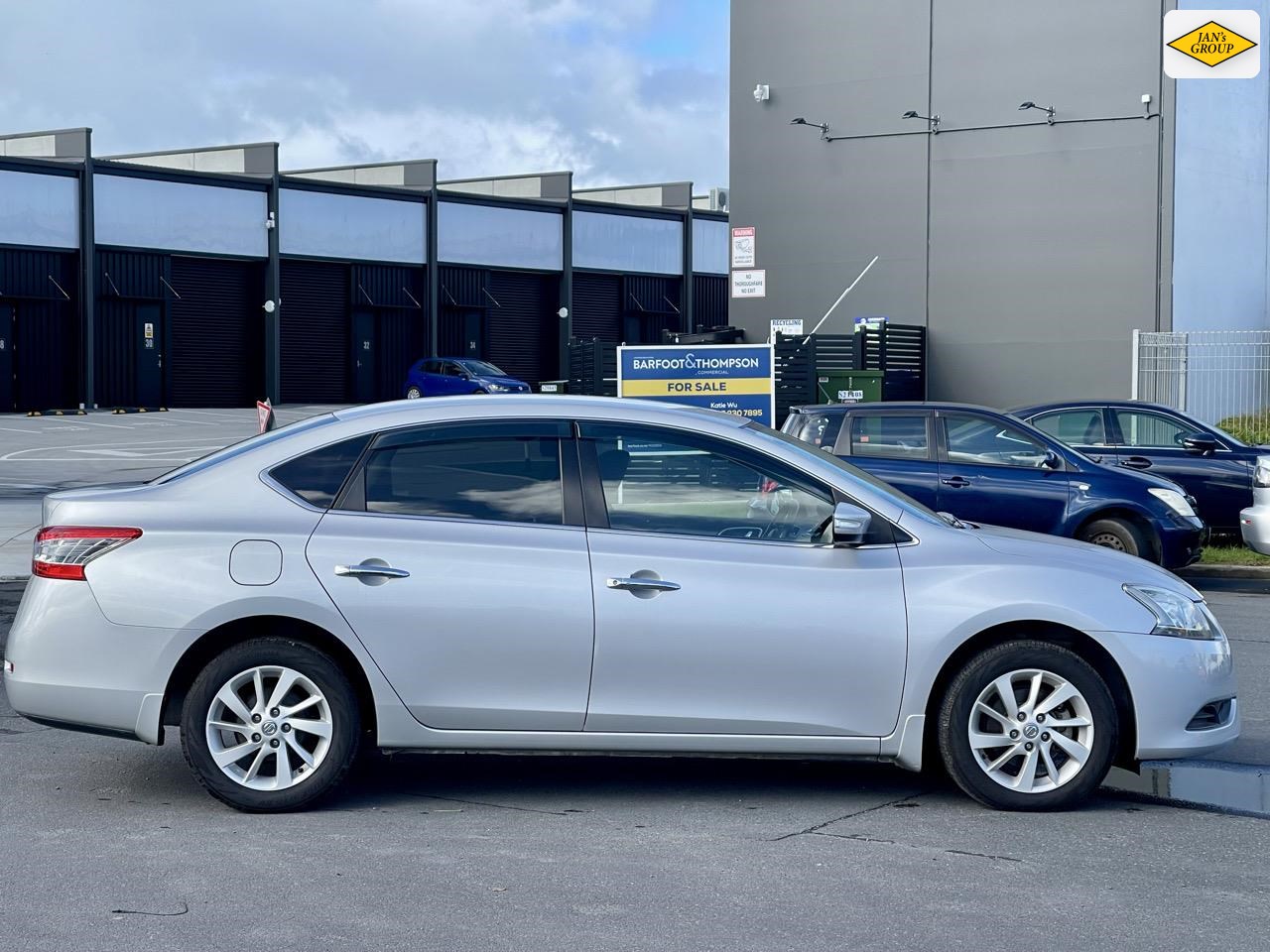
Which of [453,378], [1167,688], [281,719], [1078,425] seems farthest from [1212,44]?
[453,378]

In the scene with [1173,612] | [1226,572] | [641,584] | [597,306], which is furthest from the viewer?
[597,306]

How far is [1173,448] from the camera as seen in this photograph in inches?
580

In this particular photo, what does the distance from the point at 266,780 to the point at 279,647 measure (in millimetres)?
524

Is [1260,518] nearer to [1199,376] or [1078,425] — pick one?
[1078,425]

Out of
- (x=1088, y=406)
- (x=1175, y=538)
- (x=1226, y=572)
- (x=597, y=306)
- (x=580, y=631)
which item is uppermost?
(x=597, y=306)

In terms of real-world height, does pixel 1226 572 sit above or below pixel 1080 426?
below

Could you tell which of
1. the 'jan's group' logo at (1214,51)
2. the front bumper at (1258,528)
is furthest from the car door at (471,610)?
the 'jan's group' logo at (1214,51)

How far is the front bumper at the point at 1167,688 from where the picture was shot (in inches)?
236

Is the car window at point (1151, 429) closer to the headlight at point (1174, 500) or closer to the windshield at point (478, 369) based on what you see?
the headlight at point (1174, 500)

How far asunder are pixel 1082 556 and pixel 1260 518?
729cm

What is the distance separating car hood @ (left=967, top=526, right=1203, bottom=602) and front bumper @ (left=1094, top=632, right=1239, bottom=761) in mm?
243

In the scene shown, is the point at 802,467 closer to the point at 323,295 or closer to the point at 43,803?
the point at 43,803

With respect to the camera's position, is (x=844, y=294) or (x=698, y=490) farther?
(x=844, y=294)

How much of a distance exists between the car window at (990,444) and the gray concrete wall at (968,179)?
50.5 feet
